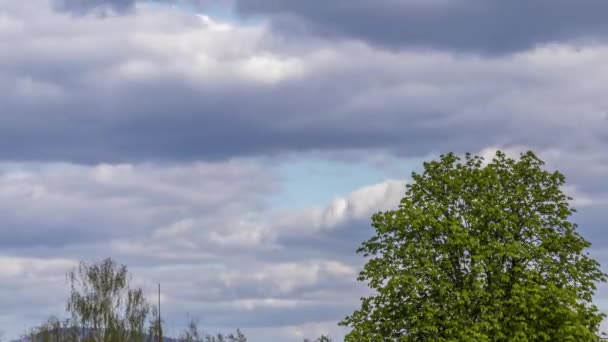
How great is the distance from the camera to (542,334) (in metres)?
63.5

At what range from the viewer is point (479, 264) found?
65.3 metres

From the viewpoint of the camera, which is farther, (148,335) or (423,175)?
(148,335)

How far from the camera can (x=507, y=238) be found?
67500 mm

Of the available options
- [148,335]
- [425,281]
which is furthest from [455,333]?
[148,335]

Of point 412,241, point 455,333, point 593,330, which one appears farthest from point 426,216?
point 593,330

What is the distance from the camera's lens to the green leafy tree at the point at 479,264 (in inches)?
2532

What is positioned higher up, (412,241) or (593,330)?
(412,241)

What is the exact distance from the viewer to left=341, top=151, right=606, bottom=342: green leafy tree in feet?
211

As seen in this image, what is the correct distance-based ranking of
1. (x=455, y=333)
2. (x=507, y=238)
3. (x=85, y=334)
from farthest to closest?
(x=85, y=334), (x=507, y=238), (x=455, y=333)

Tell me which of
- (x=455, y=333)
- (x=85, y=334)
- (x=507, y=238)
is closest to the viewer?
(x=455, y=333)

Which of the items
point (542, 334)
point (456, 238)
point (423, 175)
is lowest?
point (542, 334)

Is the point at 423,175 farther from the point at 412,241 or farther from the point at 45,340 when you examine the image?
the point at 45,340

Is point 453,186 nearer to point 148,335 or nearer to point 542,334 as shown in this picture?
point 542,334

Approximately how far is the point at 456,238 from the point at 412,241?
319 cm
